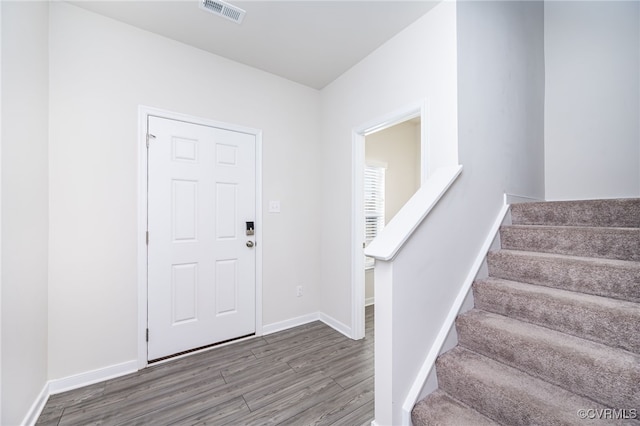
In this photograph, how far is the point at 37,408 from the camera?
159 centimetres

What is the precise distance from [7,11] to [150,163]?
1.04 metres

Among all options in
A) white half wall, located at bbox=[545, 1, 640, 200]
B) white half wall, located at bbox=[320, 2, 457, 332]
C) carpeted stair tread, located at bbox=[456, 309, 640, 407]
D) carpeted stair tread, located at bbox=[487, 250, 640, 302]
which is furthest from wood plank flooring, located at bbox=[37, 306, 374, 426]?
white half wall, located at bbox=[545, 1, 640, 200]

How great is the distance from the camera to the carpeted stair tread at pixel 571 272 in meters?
1.33

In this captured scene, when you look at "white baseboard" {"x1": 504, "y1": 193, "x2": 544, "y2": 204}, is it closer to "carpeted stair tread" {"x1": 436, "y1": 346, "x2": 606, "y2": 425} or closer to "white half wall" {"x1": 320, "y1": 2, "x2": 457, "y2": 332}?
"white half wall" {"x1": 320, "y1": 2, "x2": 457, "y2": 332}

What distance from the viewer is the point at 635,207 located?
163 cm

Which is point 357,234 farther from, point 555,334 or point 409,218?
point 555,334

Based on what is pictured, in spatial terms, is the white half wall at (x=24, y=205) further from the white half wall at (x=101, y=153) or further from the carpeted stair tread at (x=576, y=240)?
the carpeted stair tread at (x=576, y=240)

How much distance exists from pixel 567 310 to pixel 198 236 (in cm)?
261

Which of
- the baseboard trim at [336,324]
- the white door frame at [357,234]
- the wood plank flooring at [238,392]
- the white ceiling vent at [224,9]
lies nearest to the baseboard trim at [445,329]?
the wood plank flooring at [238,392]

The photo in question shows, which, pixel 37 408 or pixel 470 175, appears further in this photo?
pixel 470 175

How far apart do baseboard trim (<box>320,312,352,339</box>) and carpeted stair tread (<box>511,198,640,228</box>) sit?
1.82m

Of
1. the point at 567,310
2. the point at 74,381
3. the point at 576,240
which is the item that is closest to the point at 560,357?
the point at 567,310

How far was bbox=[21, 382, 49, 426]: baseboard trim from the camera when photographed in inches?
58.4

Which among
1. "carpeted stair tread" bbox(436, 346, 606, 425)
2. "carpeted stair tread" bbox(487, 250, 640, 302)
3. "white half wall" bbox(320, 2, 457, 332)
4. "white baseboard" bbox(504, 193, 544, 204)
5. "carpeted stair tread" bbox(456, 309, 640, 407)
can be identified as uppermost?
"white half wall" bbox(320, 2, 457, 332)
